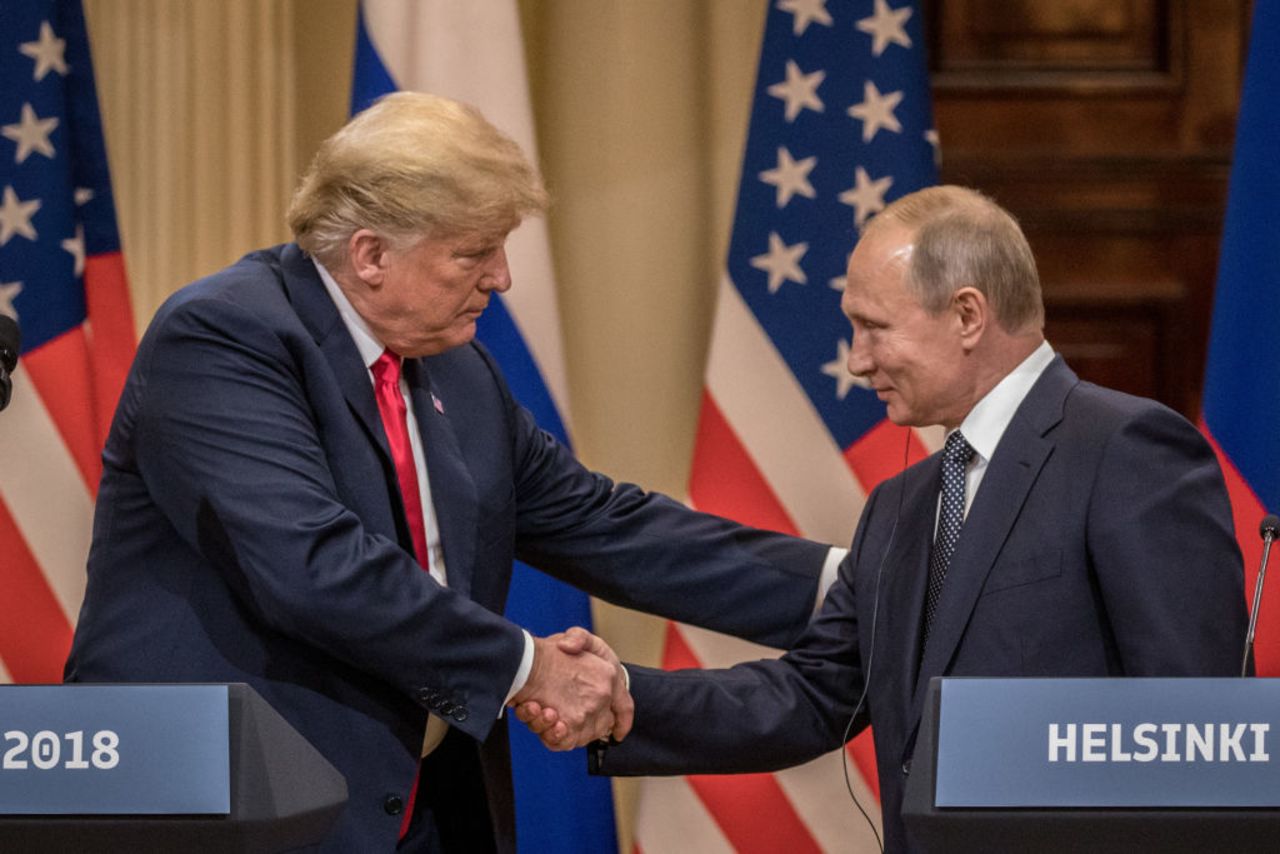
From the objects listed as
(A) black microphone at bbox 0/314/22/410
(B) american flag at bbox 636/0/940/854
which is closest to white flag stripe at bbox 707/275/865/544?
(B) american flag at bbox 636/0/940/854

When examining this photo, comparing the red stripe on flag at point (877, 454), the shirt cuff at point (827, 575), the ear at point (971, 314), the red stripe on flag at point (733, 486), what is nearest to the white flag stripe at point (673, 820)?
the red stripe on flag at point (733, 486)

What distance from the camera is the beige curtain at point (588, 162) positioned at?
385 cm

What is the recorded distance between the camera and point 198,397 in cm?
245

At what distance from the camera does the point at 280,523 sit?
238 cm

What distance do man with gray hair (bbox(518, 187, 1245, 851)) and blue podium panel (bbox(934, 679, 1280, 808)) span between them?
0.57 meters

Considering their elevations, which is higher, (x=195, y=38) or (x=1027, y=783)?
(x=195, y=38)

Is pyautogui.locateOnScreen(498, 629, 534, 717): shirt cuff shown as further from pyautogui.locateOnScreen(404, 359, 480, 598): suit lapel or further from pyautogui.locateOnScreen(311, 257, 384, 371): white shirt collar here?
pyautogui.locateOnScreen(311, 257, 384, 371): white shirt collar

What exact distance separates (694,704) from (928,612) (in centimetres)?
50

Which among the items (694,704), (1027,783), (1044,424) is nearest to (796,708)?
(694,704)

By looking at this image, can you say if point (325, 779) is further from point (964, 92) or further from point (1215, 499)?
point (964, 92)

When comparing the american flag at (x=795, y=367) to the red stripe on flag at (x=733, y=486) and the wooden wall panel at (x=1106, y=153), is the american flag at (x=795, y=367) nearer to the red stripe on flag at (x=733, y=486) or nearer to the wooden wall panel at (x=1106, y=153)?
the red stripe on flag at (x=733, y=486)

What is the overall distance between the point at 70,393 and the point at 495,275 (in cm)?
147

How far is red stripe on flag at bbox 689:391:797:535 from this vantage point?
377 cm

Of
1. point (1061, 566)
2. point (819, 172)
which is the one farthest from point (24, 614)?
point (1061, 566)
